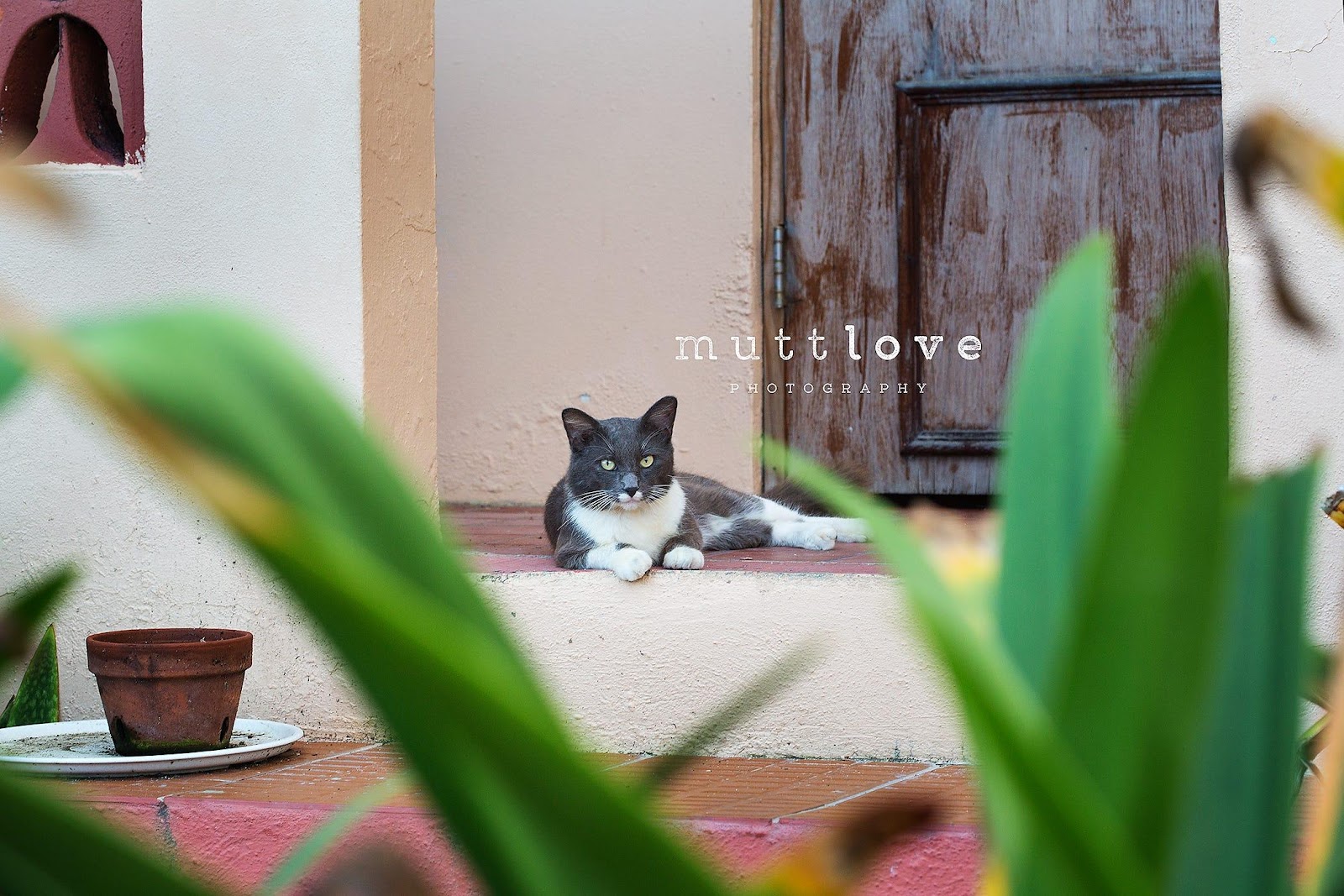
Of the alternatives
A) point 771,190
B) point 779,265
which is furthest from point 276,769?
point 771,190

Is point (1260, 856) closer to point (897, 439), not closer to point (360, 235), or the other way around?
point (360, 235)

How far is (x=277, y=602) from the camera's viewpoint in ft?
9.50

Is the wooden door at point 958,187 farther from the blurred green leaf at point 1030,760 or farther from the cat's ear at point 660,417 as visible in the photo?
the blurred green leaf at point 1030,760

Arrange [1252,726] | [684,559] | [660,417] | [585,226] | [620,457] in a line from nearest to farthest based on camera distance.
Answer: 1. [1252,726]
2. [684,559]
3. [620,457]
4. [660,417]
5. [585,226]

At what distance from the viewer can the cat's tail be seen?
148 inches

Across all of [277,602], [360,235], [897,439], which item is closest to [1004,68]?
[897,439]

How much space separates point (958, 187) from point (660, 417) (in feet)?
3.73

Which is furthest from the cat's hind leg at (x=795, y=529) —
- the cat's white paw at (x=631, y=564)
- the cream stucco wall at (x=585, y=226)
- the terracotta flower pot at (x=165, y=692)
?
the terracotta flower pot at (x=165, y=692)

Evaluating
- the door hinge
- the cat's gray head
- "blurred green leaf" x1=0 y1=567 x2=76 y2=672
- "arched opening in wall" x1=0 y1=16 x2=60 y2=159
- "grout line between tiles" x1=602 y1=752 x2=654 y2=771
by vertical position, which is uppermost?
"arched opening in wall" x1=0 y1=16 x2=60 y2=159

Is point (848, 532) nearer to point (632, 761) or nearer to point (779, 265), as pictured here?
point (779, 265)

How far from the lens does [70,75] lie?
2936 mm

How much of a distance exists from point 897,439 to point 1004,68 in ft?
3.51

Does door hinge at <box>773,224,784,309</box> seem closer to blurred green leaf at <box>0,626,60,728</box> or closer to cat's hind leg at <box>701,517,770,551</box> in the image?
cat's hind leg at <box>701,517,770,551</box>

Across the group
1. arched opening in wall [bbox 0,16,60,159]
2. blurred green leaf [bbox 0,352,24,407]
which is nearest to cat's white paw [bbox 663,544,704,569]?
arched opening in wall [bbox 0,16,60,159]
